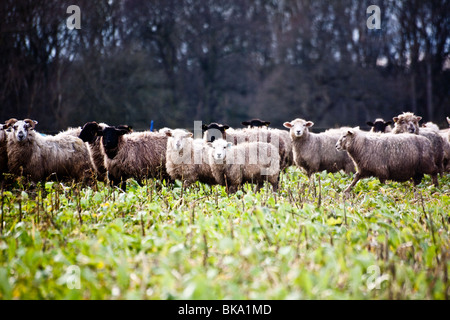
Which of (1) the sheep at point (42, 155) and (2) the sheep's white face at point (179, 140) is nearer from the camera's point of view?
(1) the sheep at point (42, 155)

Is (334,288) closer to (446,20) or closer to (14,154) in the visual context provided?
(14,154)

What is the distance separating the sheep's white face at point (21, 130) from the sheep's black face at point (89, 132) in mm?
944

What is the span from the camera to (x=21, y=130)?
684 cm

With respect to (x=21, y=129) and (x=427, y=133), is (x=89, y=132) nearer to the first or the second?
(x=21, y=129)

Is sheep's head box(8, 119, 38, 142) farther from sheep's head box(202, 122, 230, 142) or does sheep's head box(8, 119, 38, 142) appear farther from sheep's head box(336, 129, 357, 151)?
sheep's head box(336, 129, 357, 151)

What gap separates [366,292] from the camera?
2.72 meters

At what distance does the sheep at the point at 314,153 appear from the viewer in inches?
346

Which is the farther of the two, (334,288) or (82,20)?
(82,20)

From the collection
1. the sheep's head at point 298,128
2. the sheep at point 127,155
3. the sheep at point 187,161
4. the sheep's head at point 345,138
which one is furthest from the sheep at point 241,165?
the sheep's head at point 298,128

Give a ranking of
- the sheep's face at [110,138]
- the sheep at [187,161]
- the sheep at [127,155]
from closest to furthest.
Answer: the sheep at [187,161]
the sheep's face at [110,138]
the sheep at [127,155]

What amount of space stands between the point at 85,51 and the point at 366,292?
2067 cm

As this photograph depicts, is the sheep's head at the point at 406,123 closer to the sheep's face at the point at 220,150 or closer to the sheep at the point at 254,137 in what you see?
the sheep at the point at 254,137

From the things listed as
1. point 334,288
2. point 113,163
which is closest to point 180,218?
point 334,288

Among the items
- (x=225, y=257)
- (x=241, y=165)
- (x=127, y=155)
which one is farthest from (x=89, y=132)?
(x=225, y=257)
